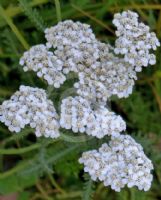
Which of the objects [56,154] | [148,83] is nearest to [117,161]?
[56,154]

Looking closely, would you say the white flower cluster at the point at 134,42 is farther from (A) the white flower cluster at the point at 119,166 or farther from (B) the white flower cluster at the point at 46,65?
(A) the white flower cluster at the point at 119,166

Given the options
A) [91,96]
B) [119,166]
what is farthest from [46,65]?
[119,166]

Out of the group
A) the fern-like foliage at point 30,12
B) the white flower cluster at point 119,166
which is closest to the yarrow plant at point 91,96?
the white flower cluster at point 119,166

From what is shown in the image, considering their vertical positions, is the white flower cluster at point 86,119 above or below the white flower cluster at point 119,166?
above

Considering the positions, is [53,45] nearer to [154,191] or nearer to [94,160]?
[94,160]

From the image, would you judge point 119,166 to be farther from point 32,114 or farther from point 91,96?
point 32,114

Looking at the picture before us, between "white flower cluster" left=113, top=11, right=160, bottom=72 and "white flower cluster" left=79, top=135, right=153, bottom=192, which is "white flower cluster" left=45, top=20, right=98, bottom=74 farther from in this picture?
"white flower cluster" left=79, top=135, right=153, bottom=192

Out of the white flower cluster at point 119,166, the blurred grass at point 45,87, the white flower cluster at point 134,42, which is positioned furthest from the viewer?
the blurred grass at point 45,87
